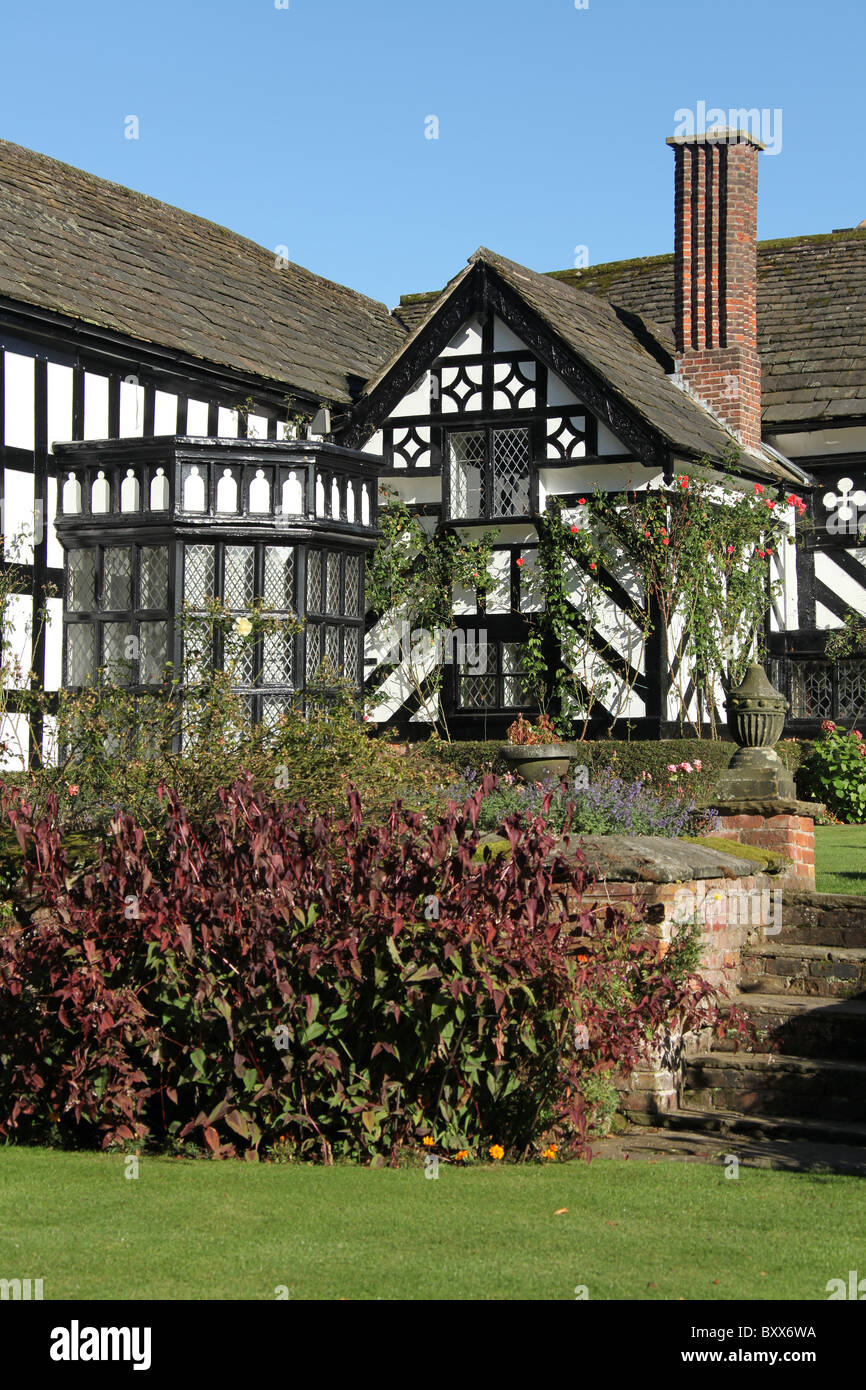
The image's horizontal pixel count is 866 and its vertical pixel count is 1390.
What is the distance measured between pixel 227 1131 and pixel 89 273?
35.0 ft

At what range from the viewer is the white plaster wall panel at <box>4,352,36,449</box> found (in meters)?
13.6

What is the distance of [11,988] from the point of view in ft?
23.1

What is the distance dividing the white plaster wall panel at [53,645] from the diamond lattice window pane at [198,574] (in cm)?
121

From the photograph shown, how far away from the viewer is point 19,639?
1361 centimetres

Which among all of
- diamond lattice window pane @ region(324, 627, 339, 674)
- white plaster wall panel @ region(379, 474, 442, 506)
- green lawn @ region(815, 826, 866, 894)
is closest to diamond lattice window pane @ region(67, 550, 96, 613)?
diamond lattice window pane @ region(324, 627, 339, 674)

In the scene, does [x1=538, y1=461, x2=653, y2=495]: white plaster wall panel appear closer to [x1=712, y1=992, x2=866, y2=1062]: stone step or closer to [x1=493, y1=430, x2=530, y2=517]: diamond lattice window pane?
[x1=493, y1=430, x2=530, y2=517]: diamond lattice window pane

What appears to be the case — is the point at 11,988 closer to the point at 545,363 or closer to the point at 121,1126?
the point at 121,1126

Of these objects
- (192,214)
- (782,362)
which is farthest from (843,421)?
(192,214)

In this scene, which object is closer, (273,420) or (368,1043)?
(368,1043)

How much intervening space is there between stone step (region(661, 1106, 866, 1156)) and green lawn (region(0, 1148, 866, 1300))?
85 centimetres

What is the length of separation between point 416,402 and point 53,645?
5859mm

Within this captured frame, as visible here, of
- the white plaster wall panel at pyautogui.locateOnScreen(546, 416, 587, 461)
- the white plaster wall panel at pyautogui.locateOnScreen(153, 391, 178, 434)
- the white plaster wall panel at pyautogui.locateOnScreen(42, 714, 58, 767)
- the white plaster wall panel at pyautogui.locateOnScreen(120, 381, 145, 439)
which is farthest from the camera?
the white plaster wall panel at pyautogui.locateOnScreen(546, 416, 587, 461)

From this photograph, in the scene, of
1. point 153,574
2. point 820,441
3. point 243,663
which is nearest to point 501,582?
point 243,663
